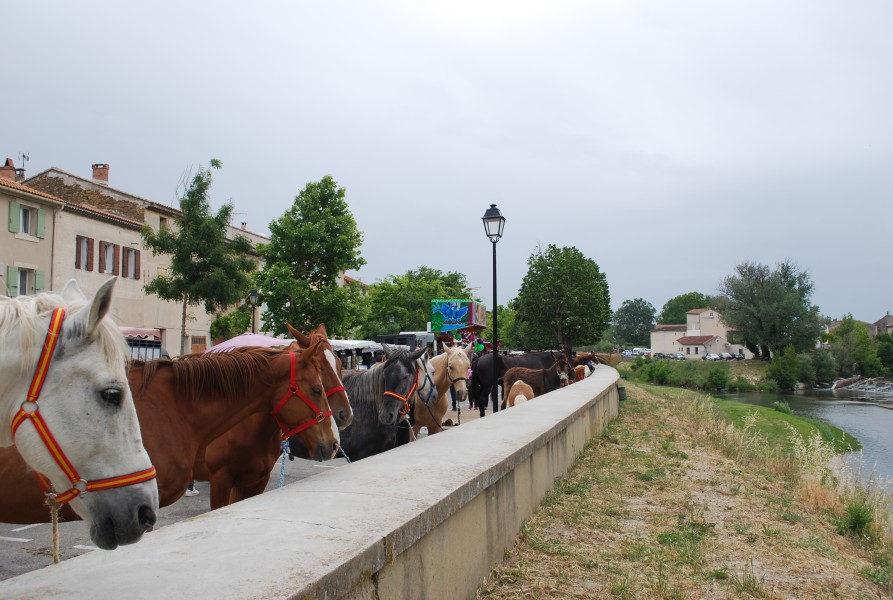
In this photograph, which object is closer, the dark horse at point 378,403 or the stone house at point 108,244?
the dark horse at point 378,403

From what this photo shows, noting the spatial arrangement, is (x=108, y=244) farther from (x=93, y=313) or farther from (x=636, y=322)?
(x=636, y=322)

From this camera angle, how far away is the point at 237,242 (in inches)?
1110

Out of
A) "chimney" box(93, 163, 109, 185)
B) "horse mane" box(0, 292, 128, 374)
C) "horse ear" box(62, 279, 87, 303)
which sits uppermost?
"chimney" box(93, 163, 109, 185)

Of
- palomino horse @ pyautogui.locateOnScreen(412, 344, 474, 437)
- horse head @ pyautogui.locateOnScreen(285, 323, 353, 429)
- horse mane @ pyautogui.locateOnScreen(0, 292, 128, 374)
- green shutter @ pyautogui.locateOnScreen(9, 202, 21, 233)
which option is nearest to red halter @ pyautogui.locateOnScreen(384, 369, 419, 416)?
palomino horse @ pyautogui.locateOnScreen(412, 344, 474, 437)

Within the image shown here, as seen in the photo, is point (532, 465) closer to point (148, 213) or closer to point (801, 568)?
point (801, 568)

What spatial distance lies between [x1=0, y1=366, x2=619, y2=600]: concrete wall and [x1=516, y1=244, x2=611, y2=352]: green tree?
38.8 meters

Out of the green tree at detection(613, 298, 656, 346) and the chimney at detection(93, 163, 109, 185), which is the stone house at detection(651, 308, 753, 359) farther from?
the chimney at detection(93, 163, 109, 185)

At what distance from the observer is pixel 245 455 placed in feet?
17.4

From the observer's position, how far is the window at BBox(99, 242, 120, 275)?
3369cm

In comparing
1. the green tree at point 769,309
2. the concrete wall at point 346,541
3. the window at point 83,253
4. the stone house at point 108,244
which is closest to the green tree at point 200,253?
the stone house at point 108,244

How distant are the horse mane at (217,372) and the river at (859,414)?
19.3 m

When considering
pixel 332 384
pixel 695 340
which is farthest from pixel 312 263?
pixel 695 340

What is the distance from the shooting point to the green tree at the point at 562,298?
4369 cm

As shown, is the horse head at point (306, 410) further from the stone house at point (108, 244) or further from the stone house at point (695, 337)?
the stone house at point (695, 337)
